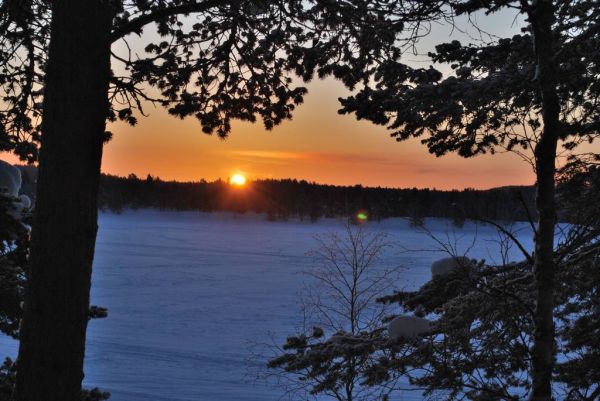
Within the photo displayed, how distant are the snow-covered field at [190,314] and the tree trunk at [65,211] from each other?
8.27 feet

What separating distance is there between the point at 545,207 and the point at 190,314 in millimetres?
16595

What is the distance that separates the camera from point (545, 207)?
4.25m

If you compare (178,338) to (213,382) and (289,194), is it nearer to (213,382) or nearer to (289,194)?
(213,382)

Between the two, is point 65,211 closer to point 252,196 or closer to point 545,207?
point 545,207

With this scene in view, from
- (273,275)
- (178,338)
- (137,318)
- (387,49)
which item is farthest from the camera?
(273,275)

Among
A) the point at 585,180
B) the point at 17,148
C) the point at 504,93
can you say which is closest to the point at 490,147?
the point at 504,93

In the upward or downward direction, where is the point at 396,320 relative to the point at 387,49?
downward

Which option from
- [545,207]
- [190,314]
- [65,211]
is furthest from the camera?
[190,314]

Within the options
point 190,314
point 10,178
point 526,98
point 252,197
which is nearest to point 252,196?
point 252,197

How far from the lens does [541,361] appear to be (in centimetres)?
418

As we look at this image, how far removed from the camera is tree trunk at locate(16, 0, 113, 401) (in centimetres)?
329

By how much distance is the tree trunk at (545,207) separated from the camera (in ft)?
13.5

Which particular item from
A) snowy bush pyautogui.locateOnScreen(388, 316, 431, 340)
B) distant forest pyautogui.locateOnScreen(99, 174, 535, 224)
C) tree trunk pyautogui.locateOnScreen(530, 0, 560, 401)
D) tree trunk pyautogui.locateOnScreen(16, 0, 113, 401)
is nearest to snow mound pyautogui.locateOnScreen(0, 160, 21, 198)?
tree trunk pyautogui.locateOnScreen(16, 0, 113, 401)

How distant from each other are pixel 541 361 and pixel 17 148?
201 inches
